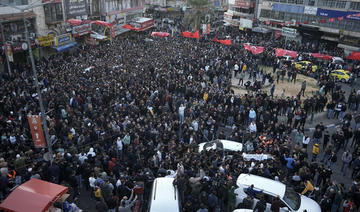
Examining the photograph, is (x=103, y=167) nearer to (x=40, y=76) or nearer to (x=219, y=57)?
(x=40, y=76)

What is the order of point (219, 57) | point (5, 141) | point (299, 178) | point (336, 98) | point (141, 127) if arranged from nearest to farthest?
point (299, 178) → point (5, 141) → point (141, 127) → point (336, 98) → point (219, 57)

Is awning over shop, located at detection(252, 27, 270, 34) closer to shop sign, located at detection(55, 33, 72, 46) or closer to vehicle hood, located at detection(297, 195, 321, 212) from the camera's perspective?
shop sign, located at detection(55, 33, 72, 46)

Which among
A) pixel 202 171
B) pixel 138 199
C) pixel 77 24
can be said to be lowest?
pixel 138 199

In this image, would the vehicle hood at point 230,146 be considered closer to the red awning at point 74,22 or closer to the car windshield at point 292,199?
the car windshield at point 292,199

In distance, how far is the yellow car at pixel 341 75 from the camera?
83.3ft

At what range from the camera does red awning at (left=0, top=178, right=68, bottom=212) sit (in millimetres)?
7586

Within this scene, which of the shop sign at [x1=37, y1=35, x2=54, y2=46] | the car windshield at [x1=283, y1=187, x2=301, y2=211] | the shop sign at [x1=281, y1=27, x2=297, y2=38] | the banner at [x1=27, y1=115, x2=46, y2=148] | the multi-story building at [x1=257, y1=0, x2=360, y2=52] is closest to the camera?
the car windshield at [x1=283, y1=187, x2=301, y2=211]

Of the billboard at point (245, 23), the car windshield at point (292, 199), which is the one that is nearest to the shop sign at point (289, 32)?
the billboard at point (245, 23)

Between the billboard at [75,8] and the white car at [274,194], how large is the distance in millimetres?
28965

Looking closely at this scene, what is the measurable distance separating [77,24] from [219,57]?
54.3ft

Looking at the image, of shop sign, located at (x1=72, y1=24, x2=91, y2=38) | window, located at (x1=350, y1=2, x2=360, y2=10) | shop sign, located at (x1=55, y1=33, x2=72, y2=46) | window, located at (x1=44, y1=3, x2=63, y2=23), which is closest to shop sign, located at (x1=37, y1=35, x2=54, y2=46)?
shop sign, located at (x1=55, y1=33, x2=72, y2=46)

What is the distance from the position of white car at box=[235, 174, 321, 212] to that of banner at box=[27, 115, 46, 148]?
27.5 ft

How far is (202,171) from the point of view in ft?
34.0

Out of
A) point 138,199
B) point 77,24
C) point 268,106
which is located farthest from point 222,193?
point 77,24
